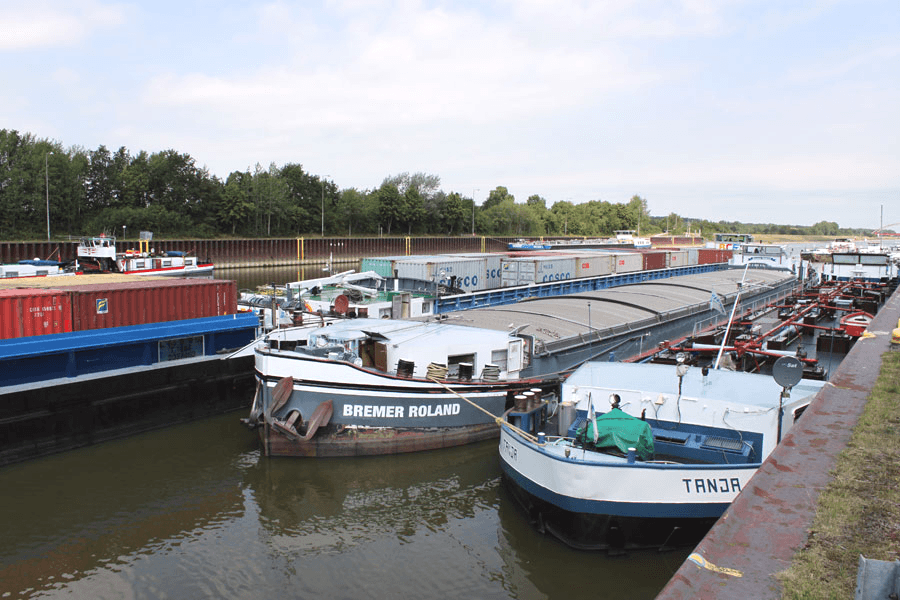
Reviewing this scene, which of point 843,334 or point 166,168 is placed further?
point 166,168

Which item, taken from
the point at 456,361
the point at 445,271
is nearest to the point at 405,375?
the point at 456,361

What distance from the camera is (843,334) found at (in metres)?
20.9

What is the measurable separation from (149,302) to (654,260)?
145 ft

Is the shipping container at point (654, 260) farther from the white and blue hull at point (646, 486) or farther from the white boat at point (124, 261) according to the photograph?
the white and blue hull at point (646, 486)

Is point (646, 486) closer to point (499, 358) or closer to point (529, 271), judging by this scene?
point (499, 358)

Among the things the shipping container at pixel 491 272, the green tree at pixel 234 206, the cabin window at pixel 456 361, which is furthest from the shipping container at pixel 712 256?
the green tree at pixel 234 206

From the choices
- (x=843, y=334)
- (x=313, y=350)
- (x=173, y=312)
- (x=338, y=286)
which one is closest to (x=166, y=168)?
(x=338, y=286)

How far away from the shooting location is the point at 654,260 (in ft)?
181

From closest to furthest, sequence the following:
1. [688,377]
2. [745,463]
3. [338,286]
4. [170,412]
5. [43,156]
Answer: [745,463]
[688,377]
[170,412]
[338,286]
[43,156]

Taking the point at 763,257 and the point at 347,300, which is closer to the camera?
the point at 347,300

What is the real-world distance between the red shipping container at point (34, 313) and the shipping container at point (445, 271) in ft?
58.9

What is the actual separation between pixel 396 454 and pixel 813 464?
11.8 metres

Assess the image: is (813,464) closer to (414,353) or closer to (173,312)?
(414,353)

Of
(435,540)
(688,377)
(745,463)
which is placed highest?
(688,377)
